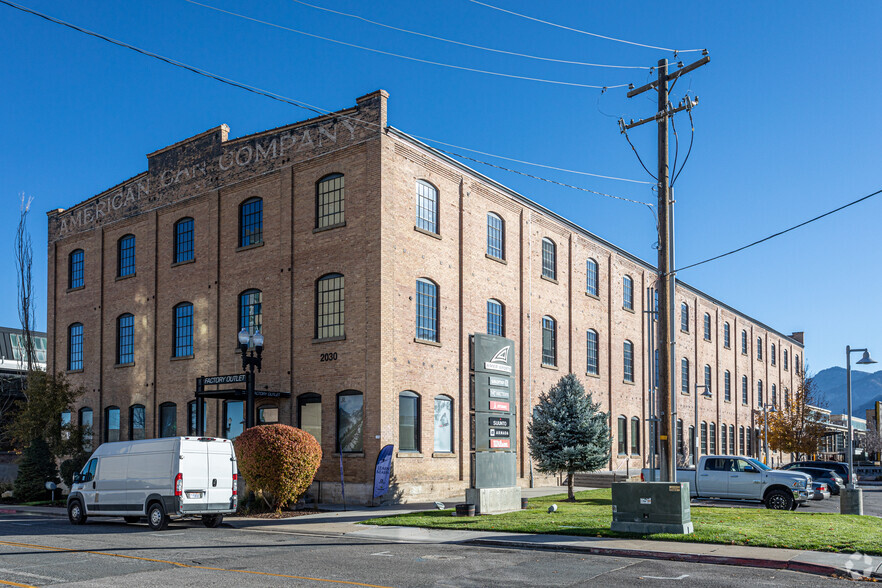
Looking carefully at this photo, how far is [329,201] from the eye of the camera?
28.4 m

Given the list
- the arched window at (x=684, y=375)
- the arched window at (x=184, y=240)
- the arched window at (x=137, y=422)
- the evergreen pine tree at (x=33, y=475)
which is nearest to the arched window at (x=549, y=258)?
the arched window at (x=184, y=240)

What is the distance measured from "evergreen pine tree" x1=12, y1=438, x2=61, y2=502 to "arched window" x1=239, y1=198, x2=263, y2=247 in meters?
12.1

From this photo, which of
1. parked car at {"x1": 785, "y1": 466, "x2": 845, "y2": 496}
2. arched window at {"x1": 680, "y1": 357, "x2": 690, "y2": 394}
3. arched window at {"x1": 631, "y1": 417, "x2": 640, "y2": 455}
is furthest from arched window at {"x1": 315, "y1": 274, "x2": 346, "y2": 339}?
arched window at {"x1": 680, "y1": 357, "x2": 690, "y2": 394}

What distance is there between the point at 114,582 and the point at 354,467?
14.4 meters

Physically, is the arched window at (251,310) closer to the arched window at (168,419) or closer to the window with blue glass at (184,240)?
the window with blue glass at (184,240)

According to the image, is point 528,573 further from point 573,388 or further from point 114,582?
point 573,388

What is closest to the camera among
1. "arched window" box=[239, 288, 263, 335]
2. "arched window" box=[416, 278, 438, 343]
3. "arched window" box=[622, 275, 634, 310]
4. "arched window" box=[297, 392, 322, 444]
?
"arched window" box=[297, 392, 322, 444]

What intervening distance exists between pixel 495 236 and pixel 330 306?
28.2 ft

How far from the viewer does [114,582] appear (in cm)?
1162

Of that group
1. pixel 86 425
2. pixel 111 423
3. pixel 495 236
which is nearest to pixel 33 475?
pixel 111 423

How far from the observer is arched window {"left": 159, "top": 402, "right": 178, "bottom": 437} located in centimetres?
3275

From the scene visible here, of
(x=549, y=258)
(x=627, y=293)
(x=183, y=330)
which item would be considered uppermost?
(x=549, y=258)

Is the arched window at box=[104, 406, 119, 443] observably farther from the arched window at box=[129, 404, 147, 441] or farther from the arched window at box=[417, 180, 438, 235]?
the arched window at box=[417, 180, 438, 235]

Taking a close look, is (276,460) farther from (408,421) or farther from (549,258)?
(549,258)
